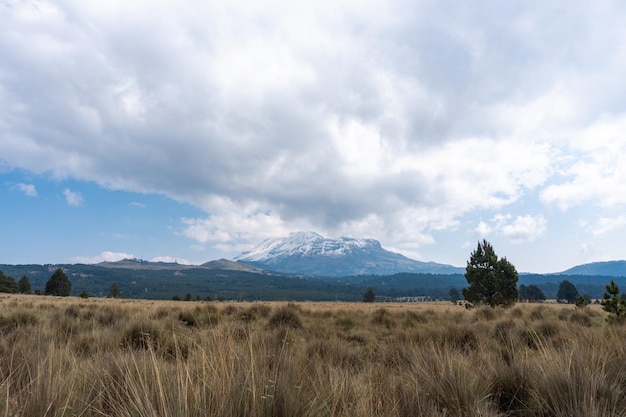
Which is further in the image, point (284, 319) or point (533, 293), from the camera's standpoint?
point (533, 293)

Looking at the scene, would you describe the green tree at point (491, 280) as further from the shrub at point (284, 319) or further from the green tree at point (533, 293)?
the green tree at point (533, 293)

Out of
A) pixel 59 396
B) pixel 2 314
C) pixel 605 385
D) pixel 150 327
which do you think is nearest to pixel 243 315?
pixel 150 327

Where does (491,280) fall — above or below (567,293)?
above

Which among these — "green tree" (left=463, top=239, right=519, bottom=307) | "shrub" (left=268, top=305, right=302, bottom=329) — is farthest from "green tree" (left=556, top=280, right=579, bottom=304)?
"shrub" (left=268, top=305, right=302, bottom=329)

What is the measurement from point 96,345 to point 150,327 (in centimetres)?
148

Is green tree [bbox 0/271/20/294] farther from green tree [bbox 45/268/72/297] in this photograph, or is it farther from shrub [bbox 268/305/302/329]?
shrub [bbox 268/305/302/329]

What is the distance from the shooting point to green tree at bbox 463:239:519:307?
32344mm

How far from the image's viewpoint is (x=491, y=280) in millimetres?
32344

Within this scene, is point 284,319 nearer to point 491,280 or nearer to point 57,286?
point 491,280

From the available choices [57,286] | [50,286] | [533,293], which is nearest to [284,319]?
[57,286]

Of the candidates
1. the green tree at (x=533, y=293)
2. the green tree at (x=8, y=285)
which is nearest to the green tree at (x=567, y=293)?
the green tree at (x=533, y=293)

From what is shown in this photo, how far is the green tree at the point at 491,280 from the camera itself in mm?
32344

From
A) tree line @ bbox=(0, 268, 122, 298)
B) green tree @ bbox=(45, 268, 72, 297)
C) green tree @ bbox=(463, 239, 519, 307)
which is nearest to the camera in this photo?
green tree @ bbox=(463, 239, 519, 307)

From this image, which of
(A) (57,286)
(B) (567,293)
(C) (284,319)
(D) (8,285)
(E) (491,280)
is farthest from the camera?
(B) (567,293)
